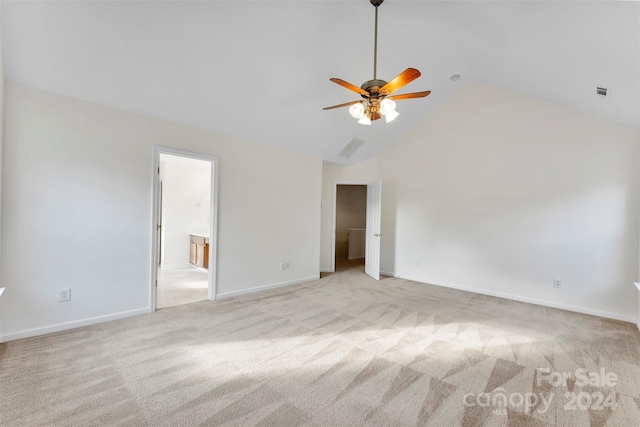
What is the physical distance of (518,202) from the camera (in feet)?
14.7

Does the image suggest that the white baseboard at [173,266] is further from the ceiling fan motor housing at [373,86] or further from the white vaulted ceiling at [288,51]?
the ceiling fan motor housing at [373,86]

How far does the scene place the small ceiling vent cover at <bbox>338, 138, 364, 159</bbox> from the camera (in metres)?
5.40

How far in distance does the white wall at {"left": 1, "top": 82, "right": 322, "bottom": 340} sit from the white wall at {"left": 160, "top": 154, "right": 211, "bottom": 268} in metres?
2.87

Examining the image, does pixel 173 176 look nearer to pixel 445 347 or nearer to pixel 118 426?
pixel 118 426

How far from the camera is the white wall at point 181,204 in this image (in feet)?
21.2

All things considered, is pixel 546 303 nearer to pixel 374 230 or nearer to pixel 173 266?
pixel 374 230

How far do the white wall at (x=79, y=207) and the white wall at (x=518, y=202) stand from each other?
3.73 m

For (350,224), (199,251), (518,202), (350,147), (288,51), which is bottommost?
(199,251)

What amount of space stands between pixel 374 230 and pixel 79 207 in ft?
15.6

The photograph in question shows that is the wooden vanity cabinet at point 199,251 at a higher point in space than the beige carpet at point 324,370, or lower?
higher

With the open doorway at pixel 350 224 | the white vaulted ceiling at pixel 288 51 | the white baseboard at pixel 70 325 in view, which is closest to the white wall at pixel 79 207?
the white baseboard at pixel 70 325

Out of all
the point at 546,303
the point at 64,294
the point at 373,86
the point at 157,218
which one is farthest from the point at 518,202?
the point at 64,294

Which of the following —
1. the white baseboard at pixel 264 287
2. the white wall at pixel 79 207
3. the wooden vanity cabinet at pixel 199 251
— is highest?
the white wall at pixel 79 207

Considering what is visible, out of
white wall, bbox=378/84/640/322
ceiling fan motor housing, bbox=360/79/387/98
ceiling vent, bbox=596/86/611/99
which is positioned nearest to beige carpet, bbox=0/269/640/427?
white wall, bbox=378/84/640/322
